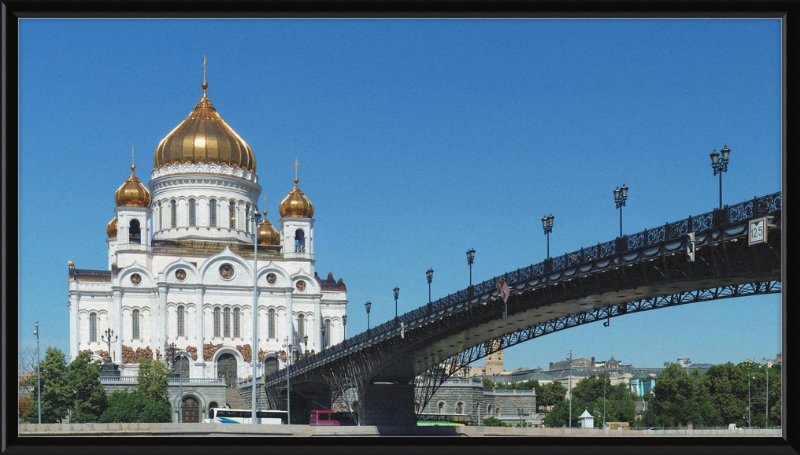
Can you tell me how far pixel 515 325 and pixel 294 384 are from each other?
79.2ft

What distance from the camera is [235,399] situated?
63.8 metres

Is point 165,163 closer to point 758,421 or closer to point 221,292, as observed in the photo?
point 221,292

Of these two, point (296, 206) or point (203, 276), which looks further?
point (296, 206)

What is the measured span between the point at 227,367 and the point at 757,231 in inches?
2093

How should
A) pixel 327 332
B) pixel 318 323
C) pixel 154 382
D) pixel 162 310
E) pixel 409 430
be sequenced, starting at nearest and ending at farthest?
pixel 409 430 → pixel 154 382 → pixel 162 310 → pixel 318 323 → pixel 327 332

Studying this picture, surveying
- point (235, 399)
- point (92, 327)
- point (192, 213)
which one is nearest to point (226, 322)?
point (235, 399)

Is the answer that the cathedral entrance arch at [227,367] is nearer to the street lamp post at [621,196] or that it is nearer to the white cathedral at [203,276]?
the white cathedral at [203,276]

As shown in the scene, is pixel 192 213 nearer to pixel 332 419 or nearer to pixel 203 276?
pixel 203 276

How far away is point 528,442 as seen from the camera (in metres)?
10.2

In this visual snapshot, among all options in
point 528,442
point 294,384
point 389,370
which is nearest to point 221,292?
point 294,384

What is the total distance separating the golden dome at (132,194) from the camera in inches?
2886

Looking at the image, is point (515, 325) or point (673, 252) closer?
point (673, 252)

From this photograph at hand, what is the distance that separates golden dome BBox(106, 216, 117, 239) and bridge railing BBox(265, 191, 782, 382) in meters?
40.9

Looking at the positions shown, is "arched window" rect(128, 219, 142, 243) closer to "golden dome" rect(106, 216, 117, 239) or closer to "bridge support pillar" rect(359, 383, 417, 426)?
"golden dome" rect(106, 216, 117, 239)
